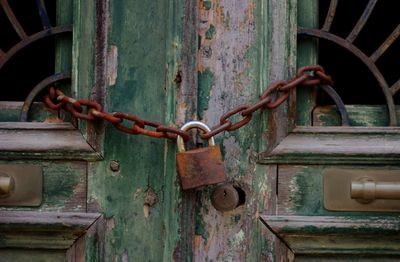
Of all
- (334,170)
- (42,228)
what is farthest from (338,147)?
(42,228)

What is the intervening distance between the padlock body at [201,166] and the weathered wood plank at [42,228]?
0.19 m

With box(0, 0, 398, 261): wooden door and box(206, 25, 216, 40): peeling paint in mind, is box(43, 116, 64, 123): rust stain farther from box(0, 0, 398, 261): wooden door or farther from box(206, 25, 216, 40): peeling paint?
box(206, 25, 216, 40): peeling paint

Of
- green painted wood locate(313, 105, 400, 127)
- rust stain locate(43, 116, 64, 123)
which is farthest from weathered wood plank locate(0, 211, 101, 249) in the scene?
green painted wood locate(313, 105, 400, 127)

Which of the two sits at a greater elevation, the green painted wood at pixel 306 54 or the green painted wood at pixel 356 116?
the green painted wood at pixel 306 54

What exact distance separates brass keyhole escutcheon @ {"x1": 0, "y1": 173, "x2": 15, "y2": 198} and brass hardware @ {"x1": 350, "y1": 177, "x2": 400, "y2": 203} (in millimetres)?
570

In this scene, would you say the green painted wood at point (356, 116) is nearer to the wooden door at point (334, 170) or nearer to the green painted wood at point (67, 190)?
the wooden door at point (334, 170)

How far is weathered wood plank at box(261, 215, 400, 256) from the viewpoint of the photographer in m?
1.24

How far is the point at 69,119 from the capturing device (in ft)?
4.24

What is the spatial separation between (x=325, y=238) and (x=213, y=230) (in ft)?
0.62

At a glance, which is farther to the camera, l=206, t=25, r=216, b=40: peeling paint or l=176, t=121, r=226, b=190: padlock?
l=206, t=25, r=216, b=40: peeling paint

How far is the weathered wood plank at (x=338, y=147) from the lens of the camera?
1251 millimetres

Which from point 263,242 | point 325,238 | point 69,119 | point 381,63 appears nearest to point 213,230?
point 263,242

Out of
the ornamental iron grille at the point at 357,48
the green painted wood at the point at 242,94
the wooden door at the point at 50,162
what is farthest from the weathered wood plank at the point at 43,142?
the ornamental iron grille at the point at 357,48

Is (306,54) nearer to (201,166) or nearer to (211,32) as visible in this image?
(211,32)
